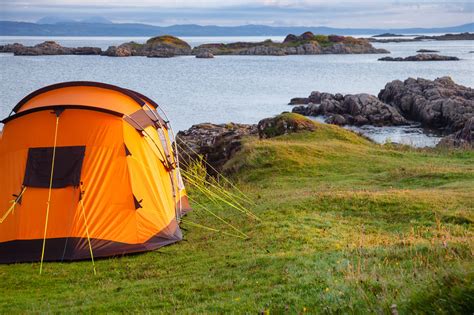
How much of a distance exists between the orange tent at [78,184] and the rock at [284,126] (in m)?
18.5

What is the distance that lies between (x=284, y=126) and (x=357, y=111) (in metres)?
24.8

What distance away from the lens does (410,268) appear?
930 centimetres

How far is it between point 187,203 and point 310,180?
268 inches

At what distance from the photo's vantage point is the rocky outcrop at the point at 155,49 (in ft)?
554

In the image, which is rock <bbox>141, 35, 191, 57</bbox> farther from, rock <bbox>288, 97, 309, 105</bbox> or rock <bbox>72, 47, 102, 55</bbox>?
rock <bbox>288, 97, 309, 105</bbox>

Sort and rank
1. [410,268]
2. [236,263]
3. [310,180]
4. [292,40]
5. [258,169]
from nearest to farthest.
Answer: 1. [410,268]
2. [236,263]
3. [310,180]
4. [258,169]
5. [292,40]

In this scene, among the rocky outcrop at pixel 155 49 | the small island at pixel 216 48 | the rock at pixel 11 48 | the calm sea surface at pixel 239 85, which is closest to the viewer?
the calm sea surface at pixel 239 85

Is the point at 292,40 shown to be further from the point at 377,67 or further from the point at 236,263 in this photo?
the point at 236,263

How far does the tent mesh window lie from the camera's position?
534 inches

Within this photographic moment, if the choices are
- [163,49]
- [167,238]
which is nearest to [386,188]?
[167,238]

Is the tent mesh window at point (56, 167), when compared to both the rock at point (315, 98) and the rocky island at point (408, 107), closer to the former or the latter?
the rocky island at point (408, 107)

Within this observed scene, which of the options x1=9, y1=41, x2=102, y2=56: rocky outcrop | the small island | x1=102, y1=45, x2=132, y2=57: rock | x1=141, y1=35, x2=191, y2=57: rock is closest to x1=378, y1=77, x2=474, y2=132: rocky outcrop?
the small island

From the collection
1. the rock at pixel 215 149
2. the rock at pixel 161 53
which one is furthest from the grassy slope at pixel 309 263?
the rock at pixel 161 53

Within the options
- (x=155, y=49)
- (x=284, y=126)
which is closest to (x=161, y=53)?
(x=155, y=49)
